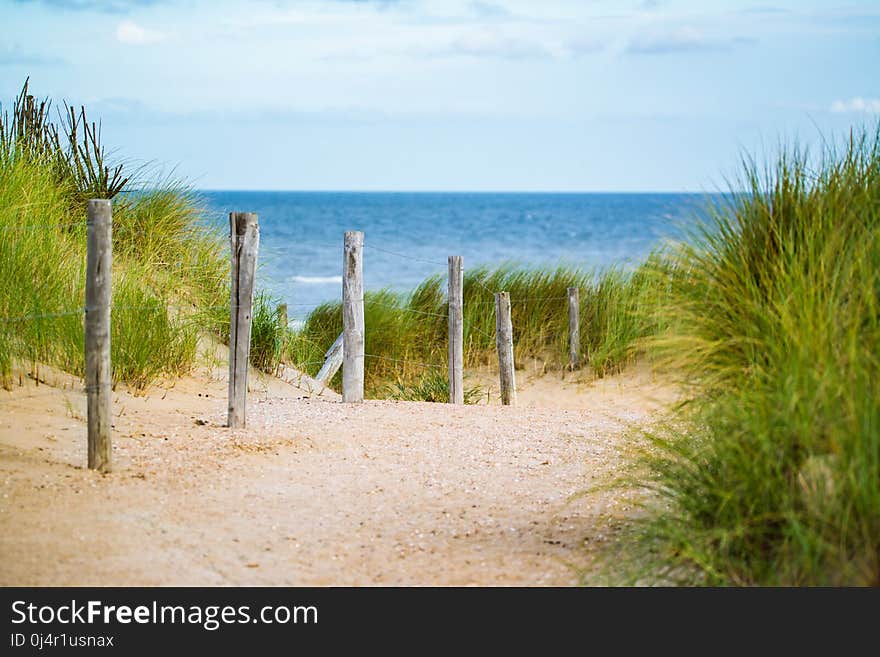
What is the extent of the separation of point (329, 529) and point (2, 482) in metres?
1.71

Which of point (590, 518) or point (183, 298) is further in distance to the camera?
point (183, 298)

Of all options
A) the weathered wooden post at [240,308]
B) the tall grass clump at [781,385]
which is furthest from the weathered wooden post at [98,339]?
the tall grass clump at [781,385]

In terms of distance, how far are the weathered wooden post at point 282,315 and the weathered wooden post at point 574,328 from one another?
10.5 ft

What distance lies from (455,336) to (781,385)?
531 cm

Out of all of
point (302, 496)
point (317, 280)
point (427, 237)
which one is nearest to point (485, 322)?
point (302, 496)

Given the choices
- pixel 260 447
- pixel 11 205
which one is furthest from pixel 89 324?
pixel 11 205

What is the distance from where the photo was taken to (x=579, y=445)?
6.70 meters

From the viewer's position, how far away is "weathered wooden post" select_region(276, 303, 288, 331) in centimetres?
933

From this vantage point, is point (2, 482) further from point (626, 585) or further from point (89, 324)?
point (626, 585)

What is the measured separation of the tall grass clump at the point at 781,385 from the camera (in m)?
3.26

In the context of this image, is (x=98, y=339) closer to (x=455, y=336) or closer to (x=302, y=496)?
(x=302, y=496)

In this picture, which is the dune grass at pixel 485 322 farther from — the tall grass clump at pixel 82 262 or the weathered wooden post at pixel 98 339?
the weathered wooden post at pixel 98 339

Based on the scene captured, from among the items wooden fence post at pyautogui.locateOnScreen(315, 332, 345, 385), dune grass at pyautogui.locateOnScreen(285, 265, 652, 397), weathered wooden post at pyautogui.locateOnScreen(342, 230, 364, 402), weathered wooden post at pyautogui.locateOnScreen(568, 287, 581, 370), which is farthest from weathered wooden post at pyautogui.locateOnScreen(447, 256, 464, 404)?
weathered wooden post at pyautogui.locateOnScreen(568, 287, 581, 370)
